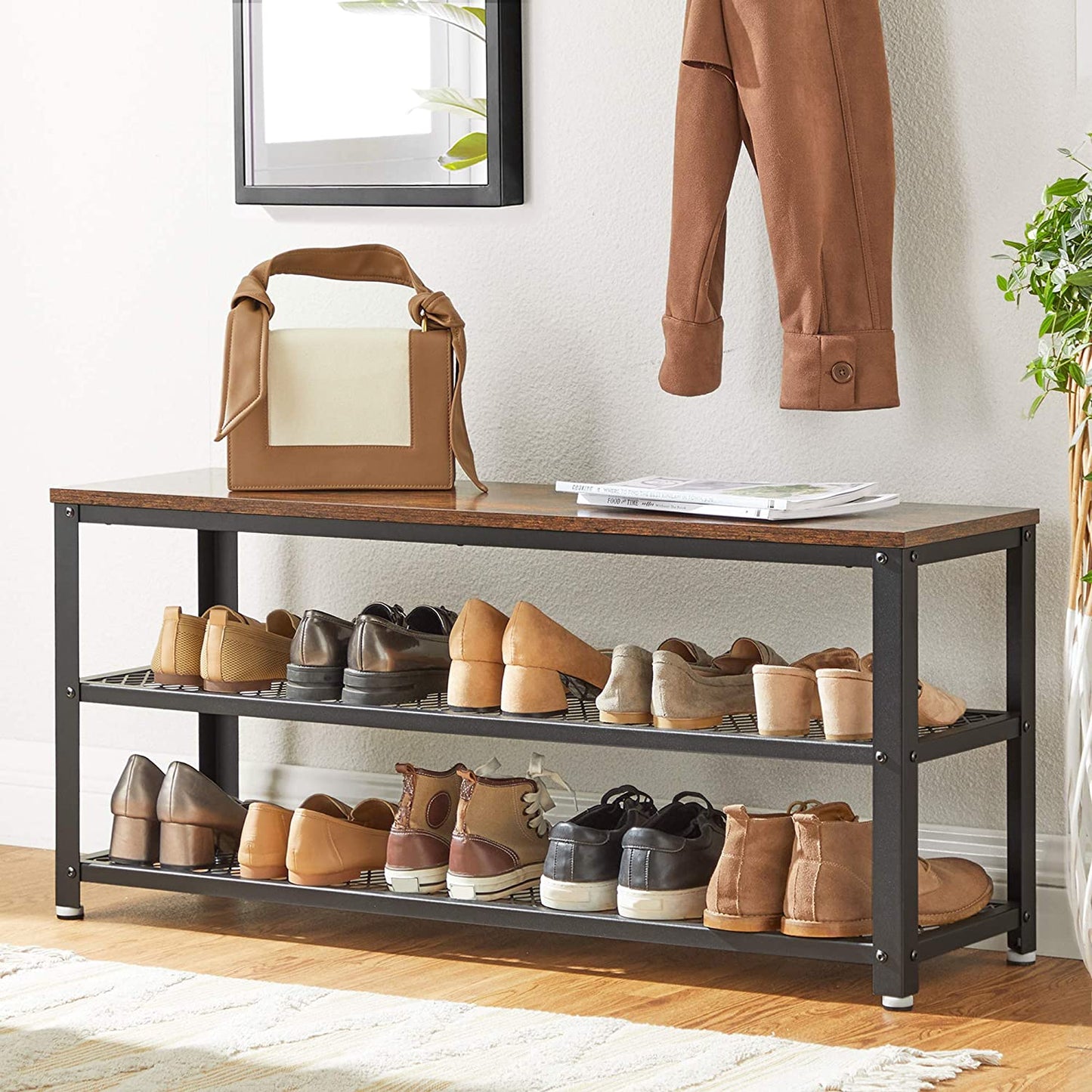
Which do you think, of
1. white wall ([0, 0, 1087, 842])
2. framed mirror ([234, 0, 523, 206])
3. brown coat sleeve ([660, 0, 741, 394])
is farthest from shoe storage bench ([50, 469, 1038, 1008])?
framed mirror ([234, 0, 523, 206])

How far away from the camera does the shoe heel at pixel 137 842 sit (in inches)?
110

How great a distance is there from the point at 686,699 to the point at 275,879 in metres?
0.66

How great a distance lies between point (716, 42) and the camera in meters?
2.62

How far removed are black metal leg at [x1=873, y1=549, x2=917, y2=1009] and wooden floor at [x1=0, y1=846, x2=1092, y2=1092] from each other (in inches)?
3.7

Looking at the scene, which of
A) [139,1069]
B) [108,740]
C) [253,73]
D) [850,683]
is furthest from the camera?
[108,740]

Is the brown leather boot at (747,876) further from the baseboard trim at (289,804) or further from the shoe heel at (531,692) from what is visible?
the baseboard trim at (289,804)

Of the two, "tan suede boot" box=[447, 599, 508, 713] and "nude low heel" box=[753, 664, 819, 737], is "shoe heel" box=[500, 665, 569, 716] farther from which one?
"nude low heel" box=[753, 664, 819, 737]

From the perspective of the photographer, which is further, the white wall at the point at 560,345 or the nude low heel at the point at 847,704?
the white wall at the point at 560,345

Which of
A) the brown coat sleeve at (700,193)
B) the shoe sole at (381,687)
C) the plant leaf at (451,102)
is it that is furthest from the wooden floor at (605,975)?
the plant leaf at (451,102)

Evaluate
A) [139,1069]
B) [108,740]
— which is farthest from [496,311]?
[139,1069]

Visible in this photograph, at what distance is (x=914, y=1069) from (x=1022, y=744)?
1.84 ft

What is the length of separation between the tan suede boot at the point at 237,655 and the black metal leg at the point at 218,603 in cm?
29

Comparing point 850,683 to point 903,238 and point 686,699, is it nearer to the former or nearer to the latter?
point 686,699

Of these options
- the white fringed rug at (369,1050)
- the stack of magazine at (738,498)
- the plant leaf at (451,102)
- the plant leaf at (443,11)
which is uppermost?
the plant leaf at (443,11)
